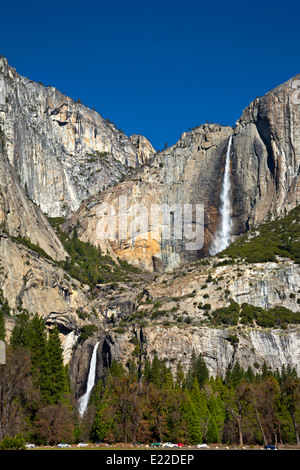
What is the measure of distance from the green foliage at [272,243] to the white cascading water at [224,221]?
1271cm

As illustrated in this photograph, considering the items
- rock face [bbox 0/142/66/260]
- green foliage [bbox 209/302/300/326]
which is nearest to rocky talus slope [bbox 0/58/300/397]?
green foliage [bbox 209/302/300/326]

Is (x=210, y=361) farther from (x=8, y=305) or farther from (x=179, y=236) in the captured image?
→ (x=179, y=236)

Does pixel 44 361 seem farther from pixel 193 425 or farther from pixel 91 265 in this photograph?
pixel 91 265

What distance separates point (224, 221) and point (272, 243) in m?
33.1

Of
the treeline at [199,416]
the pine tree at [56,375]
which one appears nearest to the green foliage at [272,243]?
the treeline at [199,416]

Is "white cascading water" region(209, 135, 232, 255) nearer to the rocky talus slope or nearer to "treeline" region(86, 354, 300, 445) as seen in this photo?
the rocky talus slope

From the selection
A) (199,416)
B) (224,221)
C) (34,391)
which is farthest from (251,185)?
(34,391)

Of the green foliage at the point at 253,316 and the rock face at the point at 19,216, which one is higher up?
the rock face at the point at 19,216

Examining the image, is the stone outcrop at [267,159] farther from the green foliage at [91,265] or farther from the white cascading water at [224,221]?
the green foliage at [91,265]

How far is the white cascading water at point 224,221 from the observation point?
19150 cm

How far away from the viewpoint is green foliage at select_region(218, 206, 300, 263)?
156375 mm

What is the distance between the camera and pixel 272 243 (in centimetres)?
16238
